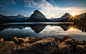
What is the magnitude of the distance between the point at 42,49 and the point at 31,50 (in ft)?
2.61

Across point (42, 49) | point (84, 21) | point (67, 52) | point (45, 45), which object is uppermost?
point (84, 21)

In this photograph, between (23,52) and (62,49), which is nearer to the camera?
(23,52)

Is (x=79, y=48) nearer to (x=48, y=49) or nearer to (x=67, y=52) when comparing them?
(x=67, y=52)

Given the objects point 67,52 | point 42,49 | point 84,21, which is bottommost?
point 67,52

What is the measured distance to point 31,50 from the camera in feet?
13.5

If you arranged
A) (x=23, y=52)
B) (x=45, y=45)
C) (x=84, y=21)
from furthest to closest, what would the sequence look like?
(x=84, y=21) → (x=45, y=45) → (x=23, y=52)

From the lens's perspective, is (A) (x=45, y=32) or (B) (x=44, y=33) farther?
(A) (x=45, y=32)

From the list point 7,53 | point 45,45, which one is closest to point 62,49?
point 45,45

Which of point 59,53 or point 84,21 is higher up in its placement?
point 84,21

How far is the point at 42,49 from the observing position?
4.11 metres

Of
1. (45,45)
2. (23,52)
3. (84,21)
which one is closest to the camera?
(23,52)

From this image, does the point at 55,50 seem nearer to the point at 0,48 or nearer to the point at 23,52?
the point at 23,52

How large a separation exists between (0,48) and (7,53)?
33.0 inches

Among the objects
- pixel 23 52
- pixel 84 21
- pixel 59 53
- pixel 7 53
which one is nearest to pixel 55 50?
pixel 59 53
